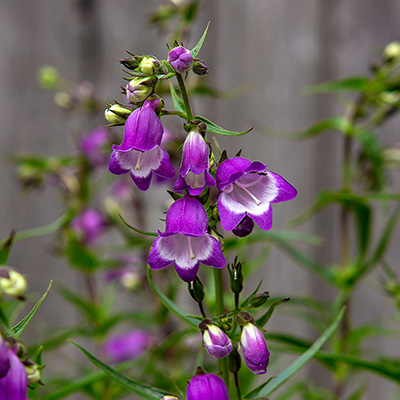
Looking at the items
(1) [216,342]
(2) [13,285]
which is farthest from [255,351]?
(2) [13,285]

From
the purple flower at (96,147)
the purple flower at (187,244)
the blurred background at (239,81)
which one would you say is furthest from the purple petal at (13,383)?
the blurred background at (239,81)

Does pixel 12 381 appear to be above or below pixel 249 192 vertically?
below

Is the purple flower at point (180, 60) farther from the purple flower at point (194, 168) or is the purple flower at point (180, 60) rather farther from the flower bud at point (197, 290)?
the flower bud at point (197, 290)

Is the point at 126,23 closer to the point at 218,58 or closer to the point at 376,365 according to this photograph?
the point at 218,58

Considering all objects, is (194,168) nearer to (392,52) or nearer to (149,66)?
(149,66)

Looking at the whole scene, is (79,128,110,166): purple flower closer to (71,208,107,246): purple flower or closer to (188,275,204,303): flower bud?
(71,208,107,246): purple flower
